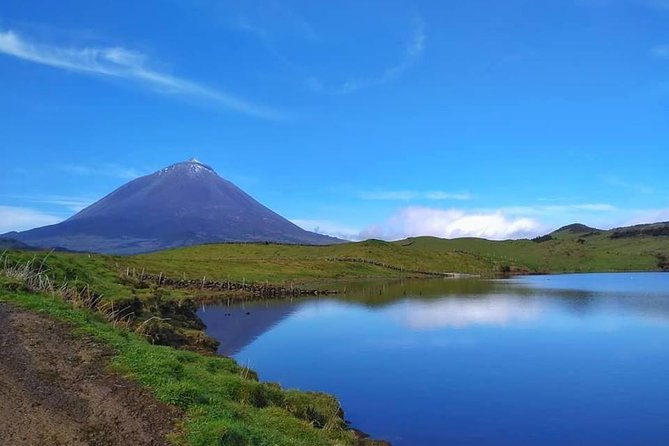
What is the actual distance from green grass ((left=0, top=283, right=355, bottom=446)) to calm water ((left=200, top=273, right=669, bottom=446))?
4.97 metres

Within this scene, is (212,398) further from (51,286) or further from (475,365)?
(475,365)

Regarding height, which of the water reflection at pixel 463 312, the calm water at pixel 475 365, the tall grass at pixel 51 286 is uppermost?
the tall grass at pixel 51 286

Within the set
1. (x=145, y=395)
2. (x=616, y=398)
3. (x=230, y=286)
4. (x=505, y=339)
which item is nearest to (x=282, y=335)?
(x=505, y=339)

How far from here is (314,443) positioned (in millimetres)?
17328

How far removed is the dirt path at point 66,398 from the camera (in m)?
12.1

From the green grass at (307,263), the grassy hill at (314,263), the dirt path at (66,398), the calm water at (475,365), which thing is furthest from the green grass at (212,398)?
the green grass at (307,263)

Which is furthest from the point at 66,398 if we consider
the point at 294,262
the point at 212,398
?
the point at 294,262

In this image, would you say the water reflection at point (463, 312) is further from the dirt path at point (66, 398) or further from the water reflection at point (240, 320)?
the dirt path at point (66, 398)

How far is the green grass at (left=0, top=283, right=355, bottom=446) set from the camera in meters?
13.8

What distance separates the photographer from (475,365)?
38.2 m

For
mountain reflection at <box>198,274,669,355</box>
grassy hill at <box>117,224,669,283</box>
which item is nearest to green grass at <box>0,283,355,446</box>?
mountain reflection at <box>198,274,669,355</box>

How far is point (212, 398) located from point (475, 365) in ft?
86.7

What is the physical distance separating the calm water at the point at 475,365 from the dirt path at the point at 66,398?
518 inches

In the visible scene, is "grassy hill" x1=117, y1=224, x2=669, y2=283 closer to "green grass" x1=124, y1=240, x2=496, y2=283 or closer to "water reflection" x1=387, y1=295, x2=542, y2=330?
"green grass" x1=124, y1=240, x2=496, y2=283
